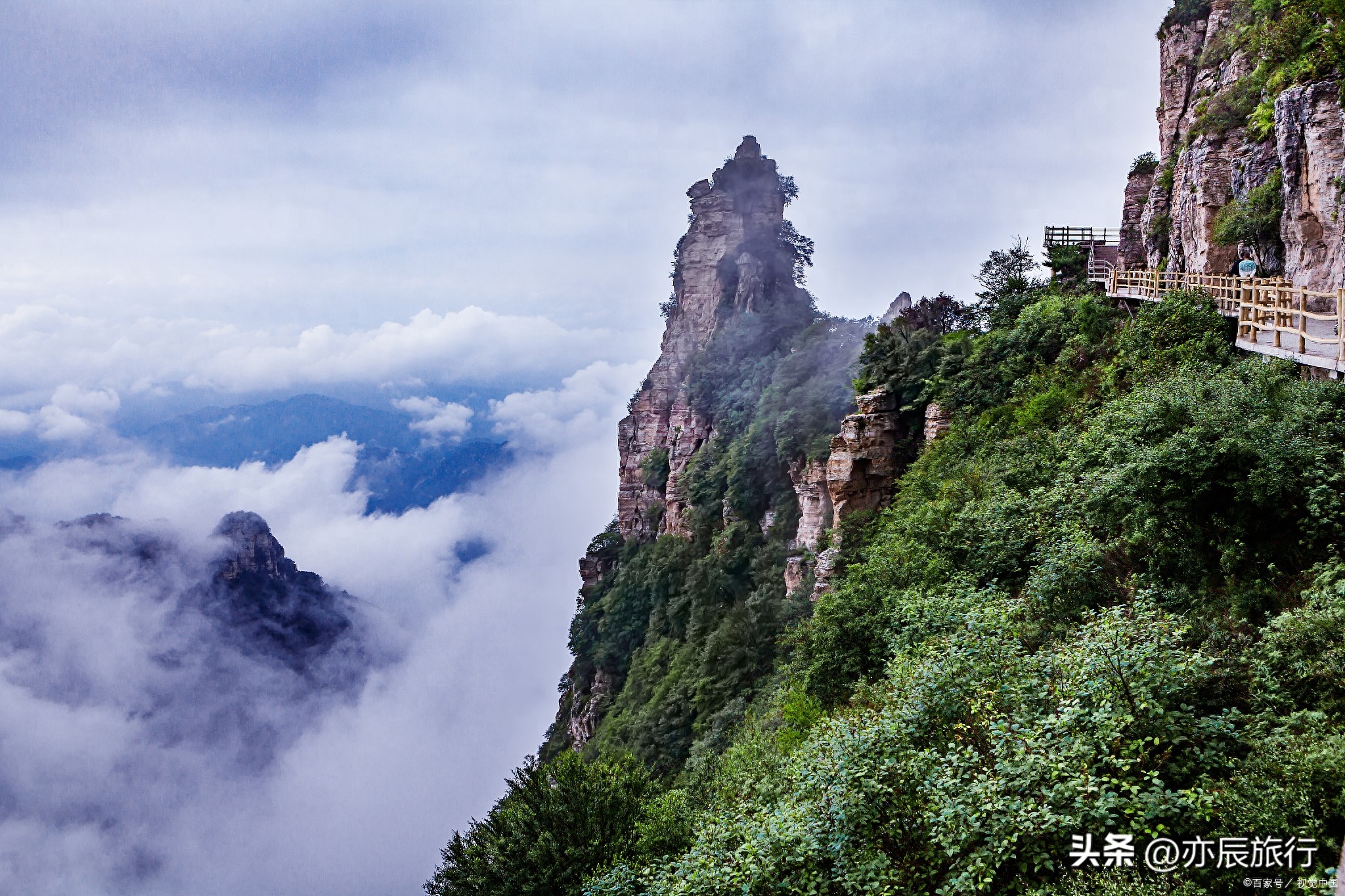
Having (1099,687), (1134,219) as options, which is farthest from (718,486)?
(1099,687)

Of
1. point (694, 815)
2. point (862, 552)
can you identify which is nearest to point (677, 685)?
point (862, 552)

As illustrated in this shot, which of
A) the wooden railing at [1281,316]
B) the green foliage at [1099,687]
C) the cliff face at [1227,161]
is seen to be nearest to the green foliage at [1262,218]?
the cliff face at [1227,161]

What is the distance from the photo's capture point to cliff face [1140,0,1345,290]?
17781 mm

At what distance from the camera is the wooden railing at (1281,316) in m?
12.1

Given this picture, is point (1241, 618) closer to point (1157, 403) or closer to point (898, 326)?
point (1157, 403)

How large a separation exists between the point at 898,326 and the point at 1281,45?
588 inches

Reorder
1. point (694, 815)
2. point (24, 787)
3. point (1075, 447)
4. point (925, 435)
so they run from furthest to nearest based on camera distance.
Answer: point (24, 787) < point (925, 435) < point (1075, 447) < point (694, 815)

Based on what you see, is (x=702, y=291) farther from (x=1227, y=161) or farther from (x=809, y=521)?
(x=1227, y=161)

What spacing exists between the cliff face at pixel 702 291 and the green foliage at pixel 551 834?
3470 cm

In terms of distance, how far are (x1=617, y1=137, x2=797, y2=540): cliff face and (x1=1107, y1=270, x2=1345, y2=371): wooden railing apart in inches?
1230

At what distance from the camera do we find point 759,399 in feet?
148

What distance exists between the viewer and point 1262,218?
2105 cm

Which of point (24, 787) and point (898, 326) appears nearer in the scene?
point (898, 326)

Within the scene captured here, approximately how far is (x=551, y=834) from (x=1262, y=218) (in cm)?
2441
